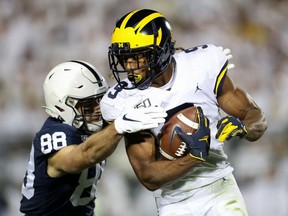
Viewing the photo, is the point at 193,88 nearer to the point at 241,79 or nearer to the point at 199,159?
the point at 199,159

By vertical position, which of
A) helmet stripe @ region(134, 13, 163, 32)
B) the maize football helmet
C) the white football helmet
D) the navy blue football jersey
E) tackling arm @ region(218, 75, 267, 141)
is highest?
helmet stripe @ region(134, 13, 163, 32)

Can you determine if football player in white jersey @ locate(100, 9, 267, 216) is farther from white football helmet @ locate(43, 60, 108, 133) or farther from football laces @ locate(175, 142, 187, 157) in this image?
white football helmet @ locate(43, 60, 108, 133)

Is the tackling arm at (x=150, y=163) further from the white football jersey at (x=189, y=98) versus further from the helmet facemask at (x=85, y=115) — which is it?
the helmet facemask at (x=85, y=115)

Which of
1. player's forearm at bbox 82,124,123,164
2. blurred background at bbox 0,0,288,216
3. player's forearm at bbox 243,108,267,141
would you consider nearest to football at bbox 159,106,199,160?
player's forearm at bbox 82,124,123,164

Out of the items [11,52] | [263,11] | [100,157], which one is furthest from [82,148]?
[263,11]

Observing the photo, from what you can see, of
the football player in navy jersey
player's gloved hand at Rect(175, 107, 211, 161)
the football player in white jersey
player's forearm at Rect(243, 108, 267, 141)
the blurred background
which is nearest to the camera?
player's gloved hand at Rect(175, 107, 211, 161)

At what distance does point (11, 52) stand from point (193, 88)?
72.7 inches

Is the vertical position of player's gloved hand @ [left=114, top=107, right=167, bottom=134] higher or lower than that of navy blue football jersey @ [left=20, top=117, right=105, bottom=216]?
higher

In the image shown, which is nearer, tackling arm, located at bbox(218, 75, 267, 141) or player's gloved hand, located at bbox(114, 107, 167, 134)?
player's gloved hand, located at bbox(114, 107, 167, 134)

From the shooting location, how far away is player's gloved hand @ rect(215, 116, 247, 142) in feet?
7.89

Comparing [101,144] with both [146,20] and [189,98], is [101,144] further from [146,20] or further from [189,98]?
[146,20]

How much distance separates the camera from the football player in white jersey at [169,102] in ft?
8.23

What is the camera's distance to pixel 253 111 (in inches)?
107

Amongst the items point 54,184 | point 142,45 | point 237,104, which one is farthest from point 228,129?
point 54,184
